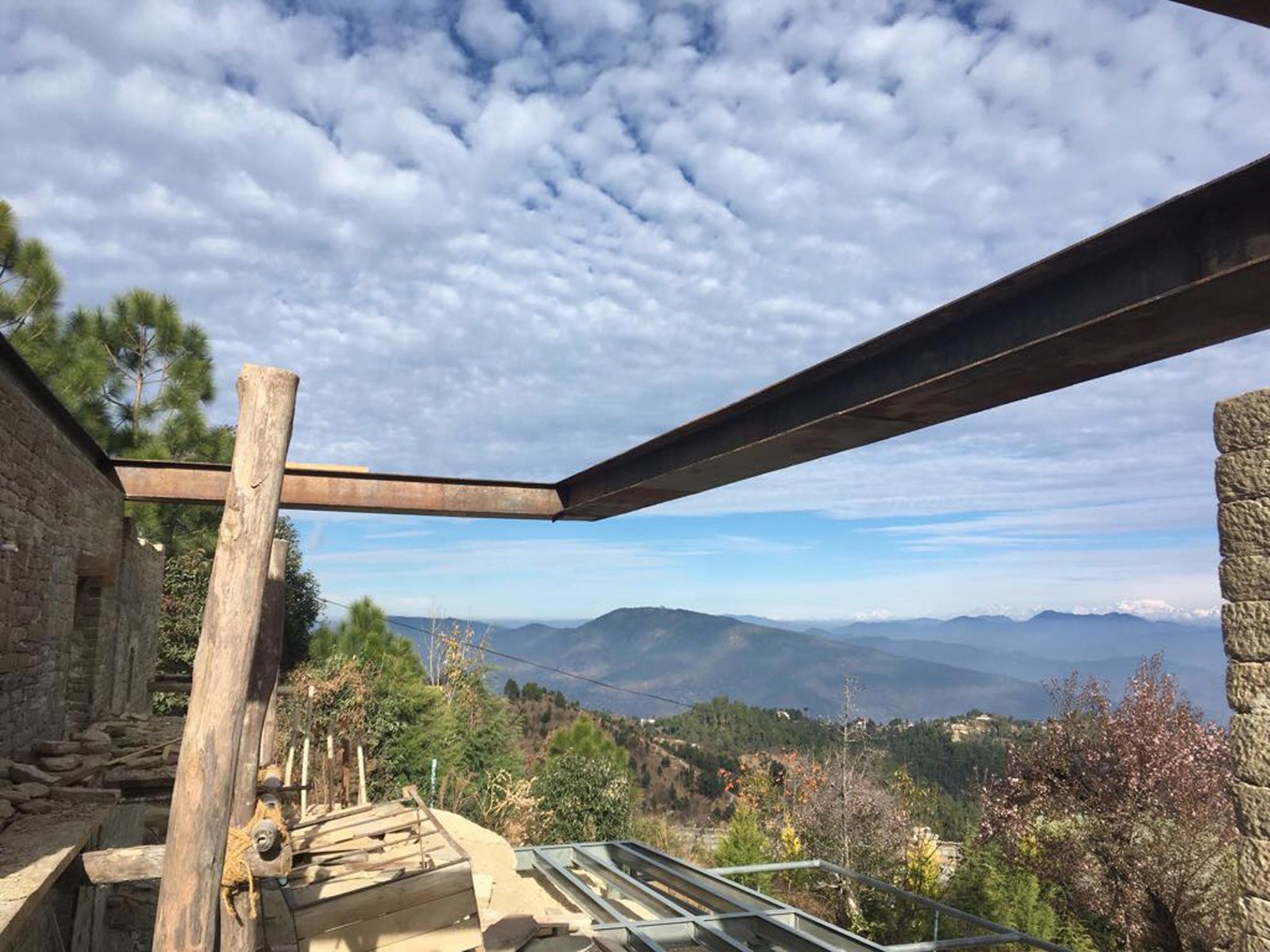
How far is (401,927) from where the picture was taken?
5543 millimetres

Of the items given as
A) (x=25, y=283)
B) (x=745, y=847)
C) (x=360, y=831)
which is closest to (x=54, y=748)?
(x=360, y=831)

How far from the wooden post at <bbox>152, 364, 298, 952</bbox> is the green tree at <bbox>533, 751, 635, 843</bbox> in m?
14.2

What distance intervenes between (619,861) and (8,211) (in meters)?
16.9

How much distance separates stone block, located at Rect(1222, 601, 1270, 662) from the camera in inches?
104

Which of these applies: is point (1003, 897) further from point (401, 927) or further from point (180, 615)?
point (180, 615)

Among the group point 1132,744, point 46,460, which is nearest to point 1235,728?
point 46,460

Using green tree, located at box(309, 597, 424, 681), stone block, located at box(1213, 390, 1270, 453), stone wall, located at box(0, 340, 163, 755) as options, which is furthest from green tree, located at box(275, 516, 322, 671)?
stone block, located at box(1213, 390, 1270, 453)

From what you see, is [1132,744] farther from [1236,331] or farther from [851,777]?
[1236,331]

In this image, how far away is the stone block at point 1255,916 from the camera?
8.45ft

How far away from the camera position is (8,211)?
1714 cm

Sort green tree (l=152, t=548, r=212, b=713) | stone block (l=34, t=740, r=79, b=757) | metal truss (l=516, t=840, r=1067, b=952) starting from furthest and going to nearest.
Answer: green tree (l=152, t=548, r=212, b=713) → metal truss (l=516, t=840, r=1067, b=952) → stone block (l=34, t=740, r=79, b=757)

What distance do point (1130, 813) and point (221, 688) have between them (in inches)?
589

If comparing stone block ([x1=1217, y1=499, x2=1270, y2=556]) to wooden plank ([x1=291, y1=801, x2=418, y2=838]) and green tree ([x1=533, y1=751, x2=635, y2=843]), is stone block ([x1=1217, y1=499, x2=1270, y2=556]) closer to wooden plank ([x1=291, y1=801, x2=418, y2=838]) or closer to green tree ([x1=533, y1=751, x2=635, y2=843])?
wooden plank ([x1=291, y1=801, x2=418, y2=838])

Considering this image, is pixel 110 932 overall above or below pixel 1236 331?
below
